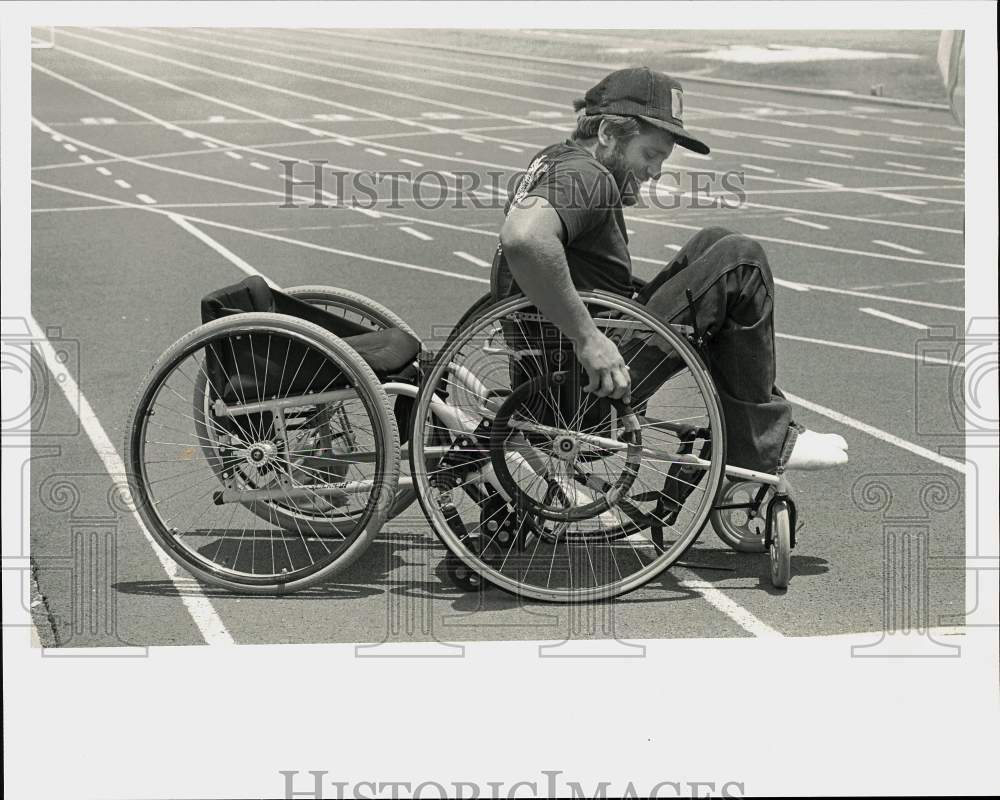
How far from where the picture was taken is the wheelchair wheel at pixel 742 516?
15.7ft

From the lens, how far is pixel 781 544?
14.9 ft

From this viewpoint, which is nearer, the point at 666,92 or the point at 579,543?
the point at 666,92

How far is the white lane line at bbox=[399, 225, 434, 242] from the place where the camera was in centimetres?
1150

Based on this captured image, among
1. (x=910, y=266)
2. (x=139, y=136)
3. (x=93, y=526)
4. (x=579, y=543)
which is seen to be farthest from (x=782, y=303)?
(x=139, y=136)

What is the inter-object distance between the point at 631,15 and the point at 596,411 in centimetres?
147

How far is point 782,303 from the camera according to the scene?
367 inches

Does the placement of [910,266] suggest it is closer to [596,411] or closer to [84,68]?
[596,411]

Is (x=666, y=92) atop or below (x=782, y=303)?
atop

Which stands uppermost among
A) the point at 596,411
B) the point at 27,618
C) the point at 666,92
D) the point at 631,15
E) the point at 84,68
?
the point at 84,68

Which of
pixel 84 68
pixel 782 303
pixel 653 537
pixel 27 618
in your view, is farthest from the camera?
pixel 84 68

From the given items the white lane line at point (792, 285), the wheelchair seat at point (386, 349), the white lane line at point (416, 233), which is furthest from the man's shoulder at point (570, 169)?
the white lane line at point (416, 233)

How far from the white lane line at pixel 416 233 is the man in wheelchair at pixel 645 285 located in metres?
6.88

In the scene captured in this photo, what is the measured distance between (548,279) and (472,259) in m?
6.73

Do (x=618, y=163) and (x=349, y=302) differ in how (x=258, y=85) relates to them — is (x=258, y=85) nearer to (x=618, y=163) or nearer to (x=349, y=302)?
(x=349, y=302)
